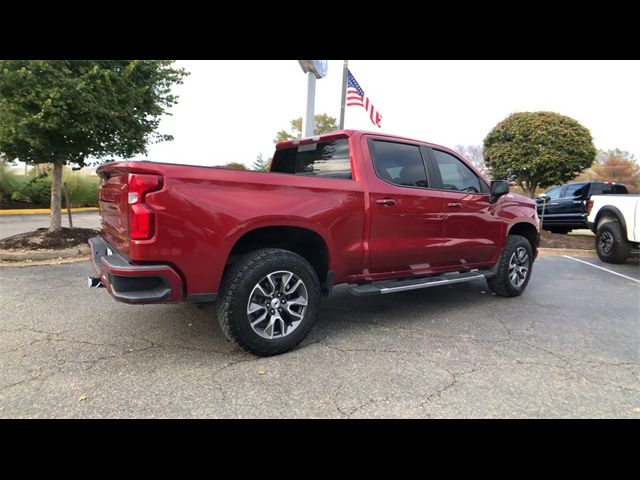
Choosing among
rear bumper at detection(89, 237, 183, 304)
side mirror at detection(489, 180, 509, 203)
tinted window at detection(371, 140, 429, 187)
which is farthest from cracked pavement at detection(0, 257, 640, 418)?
tinted window at detection(371, 140, 429, 187)

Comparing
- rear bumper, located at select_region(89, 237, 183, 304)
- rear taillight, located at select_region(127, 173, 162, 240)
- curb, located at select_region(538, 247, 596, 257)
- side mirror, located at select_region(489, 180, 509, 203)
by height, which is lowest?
curb, located at select_region(538, 247, 596, 257)

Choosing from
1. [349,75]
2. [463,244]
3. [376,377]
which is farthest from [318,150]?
[349,75]

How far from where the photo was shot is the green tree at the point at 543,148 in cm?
1205

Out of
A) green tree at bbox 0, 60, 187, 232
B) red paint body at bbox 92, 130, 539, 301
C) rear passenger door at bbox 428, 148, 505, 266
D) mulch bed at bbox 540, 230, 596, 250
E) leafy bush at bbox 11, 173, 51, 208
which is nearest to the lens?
red paint body at bbox 92, 130, 539, 301

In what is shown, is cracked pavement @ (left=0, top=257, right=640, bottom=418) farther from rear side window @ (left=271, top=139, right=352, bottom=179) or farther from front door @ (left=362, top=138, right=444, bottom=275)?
rear side window @ (left=271, top=139, right=352, bottom=179)

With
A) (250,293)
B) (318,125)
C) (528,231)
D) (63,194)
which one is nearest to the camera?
(250,293)

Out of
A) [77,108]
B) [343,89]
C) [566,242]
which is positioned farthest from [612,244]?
[77,108]

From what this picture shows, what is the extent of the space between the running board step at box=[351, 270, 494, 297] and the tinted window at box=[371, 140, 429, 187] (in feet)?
3.35

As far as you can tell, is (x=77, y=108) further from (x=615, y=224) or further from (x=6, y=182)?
(x=6, y=182)

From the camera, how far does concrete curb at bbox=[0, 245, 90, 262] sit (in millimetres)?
6430

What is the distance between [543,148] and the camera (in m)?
12.2

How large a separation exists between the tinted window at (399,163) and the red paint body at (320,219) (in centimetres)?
10

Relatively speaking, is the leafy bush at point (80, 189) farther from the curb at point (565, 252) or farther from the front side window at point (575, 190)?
the front side window at point (575, 190)

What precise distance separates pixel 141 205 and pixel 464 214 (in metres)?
3.48
